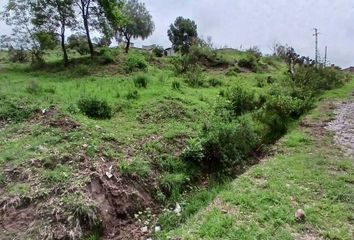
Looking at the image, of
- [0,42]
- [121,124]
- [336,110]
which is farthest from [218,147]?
[0,42]

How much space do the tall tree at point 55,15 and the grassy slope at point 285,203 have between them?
13.9m

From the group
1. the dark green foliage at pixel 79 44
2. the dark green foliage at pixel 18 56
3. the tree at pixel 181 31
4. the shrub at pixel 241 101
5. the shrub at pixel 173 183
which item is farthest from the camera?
the tree at pixel 181 31

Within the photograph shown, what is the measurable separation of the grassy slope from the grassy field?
2 centimetres

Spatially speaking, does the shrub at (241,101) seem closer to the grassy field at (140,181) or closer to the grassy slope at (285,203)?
the grassy field at (140,181)

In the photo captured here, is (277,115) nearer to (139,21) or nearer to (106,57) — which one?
(106,57)

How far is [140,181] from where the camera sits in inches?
255

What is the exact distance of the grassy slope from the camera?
458 centimetres

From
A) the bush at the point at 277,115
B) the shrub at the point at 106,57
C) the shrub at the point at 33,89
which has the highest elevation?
the shrub at the point at 106,57

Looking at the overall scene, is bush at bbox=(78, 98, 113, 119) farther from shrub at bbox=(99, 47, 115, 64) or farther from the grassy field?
shrub at bbox=(99, 47, 115, 64)

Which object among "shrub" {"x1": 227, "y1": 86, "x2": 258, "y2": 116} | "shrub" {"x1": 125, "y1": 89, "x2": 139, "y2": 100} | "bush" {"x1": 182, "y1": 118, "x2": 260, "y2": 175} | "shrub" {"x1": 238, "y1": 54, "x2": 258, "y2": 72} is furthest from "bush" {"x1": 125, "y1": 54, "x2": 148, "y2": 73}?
"bush" {"x1": 182, "y1": 118, "x2": 260, "y2": 175}

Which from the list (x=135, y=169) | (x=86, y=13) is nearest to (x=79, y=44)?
(x=86, y=13)

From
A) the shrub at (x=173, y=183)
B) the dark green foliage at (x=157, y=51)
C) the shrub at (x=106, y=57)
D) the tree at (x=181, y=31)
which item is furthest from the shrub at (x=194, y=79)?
the tree at (x=181, y=31)

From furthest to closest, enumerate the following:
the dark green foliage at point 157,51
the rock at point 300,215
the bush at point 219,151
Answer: the dark green foliage at point 157,51
the bush at point 219,151
the rock at point 300,215

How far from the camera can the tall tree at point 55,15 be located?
1747 cm
